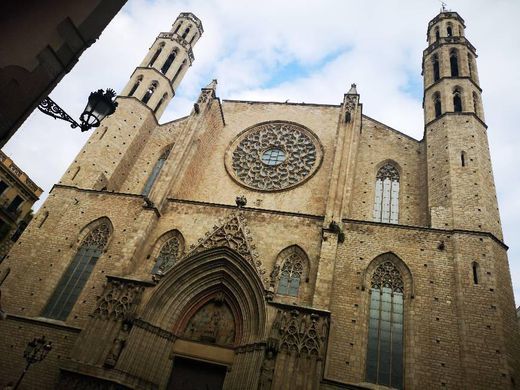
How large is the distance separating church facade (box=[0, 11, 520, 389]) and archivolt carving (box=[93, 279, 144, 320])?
0.12 feet

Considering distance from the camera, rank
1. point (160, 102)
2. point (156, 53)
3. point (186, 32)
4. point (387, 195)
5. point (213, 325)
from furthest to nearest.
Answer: point (186, 32), point (156, 53), point (160, 102), point (387, 195), point (213, 325)

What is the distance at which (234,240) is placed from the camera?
39.0 feet

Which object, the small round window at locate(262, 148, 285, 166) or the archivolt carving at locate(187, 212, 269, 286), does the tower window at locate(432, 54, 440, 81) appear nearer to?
the small round window at locate(262, 148, 285, 166)

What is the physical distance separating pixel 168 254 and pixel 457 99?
13.7 m

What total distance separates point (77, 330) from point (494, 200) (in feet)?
47.0

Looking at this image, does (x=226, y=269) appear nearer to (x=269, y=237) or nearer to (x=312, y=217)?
(x=269, y=237)

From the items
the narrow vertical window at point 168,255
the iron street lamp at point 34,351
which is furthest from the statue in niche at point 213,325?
the iron street lamp at point 34,351

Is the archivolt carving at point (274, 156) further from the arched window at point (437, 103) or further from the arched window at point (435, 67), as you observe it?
the arched window at point (435, 67)

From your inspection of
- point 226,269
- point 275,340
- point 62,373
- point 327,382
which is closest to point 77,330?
point 62,373

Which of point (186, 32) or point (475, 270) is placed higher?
point (186, 32)

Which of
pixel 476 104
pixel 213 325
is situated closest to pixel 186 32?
pixel 476 104

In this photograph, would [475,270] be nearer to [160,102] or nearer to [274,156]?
[274,156]

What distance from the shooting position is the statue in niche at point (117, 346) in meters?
9.71

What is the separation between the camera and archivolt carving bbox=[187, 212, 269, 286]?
451 inches
